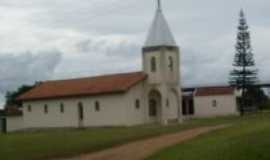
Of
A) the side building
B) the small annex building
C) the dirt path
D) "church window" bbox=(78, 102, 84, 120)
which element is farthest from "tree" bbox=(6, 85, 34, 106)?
the dirt path

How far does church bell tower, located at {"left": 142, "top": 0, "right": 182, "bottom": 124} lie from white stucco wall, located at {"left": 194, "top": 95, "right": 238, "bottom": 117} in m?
16.1

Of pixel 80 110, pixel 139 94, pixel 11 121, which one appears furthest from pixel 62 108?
pixel 11 121

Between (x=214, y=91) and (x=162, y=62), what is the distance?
19.8 metres

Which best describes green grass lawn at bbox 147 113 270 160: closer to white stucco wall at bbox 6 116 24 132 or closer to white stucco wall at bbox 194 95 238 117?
white stucco wall at bbox 6 116 24 132

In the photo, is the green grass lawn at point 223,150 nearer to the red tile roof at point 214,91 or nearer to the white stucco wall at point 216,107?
the white stucco wall at point 216,107

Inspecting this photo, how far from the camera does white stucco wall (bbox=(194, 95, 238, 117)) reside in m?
71.2

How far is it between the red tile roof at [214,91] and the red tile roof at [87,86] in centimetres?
1756

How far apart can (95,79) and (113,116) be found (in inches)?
277

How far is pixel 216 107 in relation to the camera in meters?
71.9

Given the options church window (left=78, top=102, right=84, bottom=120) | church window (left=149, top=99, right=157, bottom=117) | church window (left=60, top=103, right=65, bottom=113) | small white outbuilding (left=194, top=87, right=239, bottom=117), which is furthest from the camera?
small white outbuilding (left=194, top=87, right=239, bottom=117)

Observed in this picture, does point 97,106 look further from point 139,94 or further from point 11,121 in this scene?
point 11,121

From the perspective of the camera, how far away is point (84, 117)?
186ft

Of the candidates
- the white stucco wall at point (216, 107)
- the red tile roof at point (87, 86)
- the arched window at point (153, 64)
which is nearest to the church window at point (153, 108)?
the red tile roof at point (87, 86)

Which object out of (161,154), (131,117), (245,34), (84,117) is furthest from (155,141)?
(245,34)
